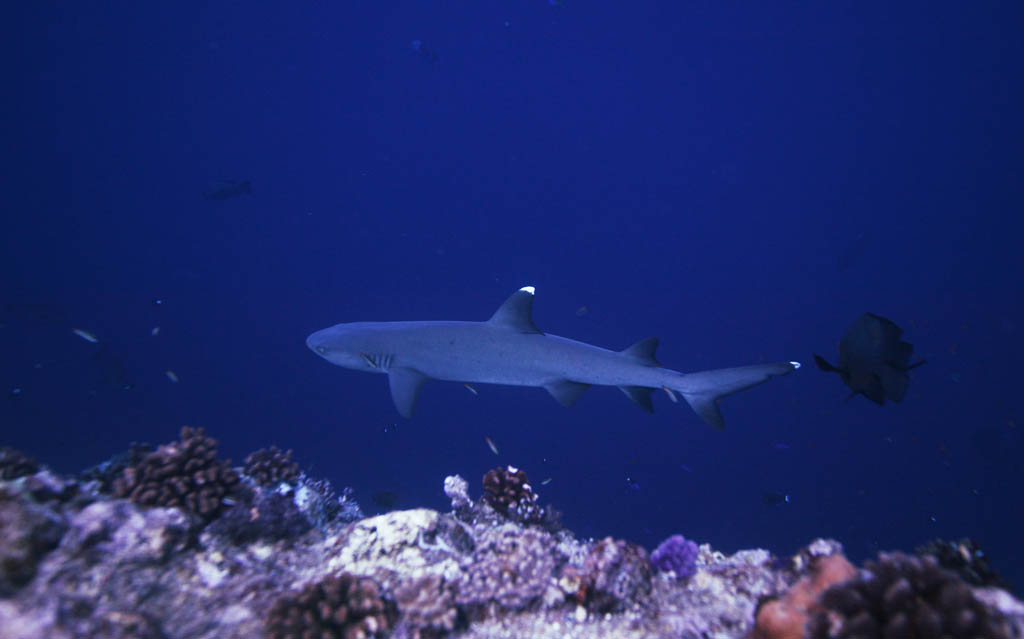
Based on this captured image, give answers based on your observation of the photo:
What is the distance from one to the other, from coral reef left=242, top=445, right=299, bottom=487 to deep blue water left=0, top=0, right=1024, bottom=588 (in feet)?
87.9

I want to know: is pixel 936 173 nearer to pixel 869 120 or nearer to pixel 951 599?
pixel 869 120

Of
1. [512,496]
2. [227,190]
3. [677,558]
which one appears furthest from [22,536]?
[227,190]

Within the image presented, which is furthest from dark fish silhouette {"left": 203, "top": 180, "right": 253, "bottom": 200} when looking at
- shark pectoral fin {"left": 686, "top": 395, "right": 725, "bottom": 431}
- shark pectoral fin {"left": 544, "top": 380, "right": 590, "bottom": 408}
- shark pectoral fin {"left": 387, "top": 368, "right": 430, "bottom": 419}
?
shark pectoral fin {"left": 686, "top": 395, "right": 725, "bottom": 431}

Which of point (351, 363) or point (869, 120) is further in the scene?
point (869, 120)

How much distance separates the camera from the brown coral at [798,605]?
3021mm

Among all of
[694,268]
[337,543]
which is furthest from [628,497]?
[694,268]

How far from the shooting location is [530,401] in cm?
4012

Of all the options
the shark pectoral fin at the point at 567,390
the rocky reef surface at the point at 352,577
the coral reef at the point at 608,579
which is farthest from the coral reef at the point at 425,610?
the shark pectoral fin at the point at 567,390

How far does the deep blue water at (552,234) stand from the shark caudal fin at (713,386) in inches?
1065

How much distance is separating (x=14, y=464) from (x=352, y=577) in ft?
11.6

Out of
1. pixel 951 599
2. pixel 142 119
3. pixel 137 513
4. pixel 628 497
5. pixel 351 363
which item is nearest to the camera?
pixel 951 599

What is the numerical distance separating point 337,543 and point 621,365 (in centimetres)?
435

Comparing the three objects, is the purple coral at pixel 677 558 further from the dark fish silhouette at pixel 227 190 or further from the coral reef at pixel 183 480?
the dark fish silhouette at pixel 227 190

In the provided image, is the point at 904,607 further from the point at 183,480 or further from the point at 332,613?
the point at 183,480
